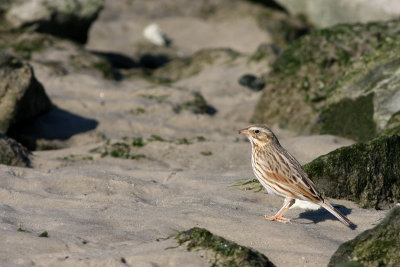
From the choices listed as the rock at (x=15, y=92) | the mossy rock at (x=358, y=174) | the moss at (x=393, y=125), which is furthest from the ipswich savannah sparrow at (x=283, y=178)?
the rock at (x=15, y=92)

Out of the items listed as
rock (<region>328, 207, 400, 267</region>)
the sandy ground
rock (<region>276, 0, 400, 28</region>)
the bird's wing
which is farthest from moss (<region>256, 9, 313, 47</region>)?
rock (<region>328, 207, 400, 267</region>)

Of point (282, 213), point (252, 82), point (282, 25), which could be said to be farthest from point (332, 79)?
point (282, 25)

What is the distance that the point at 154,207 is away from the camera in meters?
6.49

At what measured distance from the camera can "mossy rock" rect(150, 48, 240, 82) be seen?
1513cm

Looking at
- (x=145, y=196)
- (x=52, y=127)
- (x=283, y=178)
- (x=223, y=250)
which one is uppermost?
(x=283, y=178)

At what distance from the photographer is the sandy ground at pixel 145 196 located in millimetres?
5156

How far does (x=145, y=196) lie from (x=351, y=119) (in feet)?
12.1

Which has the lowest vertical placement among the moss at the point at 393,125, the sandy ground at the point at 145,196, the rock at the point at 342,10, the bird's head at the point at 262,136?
the sandy ground at the point at 145,196

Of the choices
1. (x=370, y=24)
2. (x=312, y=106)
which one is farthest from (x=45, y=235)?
(x=370, y=24)

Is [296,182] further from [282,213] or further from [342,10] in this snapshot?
[342,10]

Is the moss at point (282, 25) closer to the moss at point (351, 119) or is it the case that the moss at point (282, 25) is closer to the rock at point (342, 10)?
the rock at point (342, 10)

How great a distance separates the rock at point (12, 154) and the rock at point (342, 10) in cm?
1084

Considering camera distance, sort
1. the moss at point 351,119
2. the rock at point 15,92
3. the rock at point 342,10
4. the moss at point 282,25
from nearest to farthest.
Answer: the moss at point 351,119, the rock at point 15,92, the rock at point 342,10, the moss at point 282,25

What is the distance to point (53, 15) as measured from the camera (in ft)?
49.2
